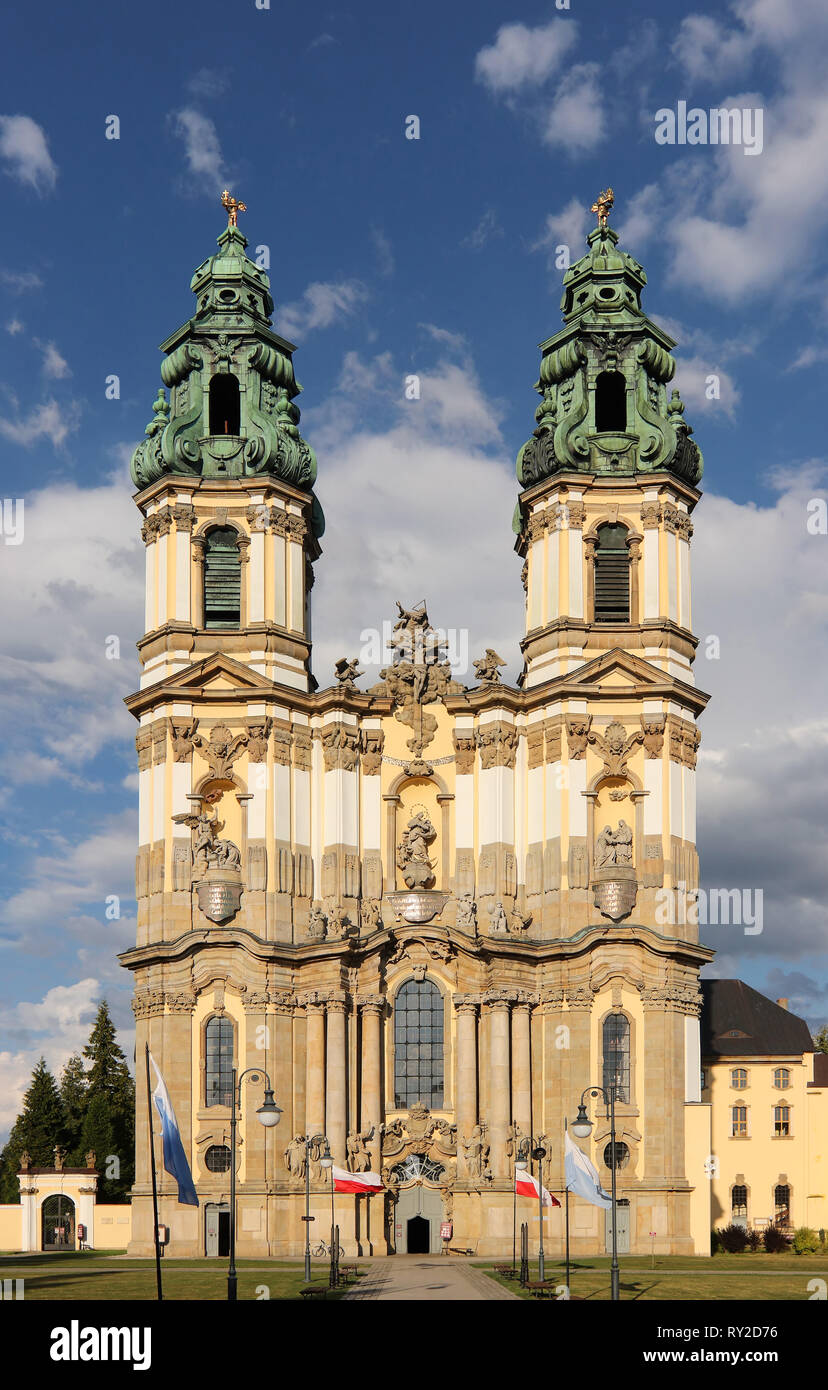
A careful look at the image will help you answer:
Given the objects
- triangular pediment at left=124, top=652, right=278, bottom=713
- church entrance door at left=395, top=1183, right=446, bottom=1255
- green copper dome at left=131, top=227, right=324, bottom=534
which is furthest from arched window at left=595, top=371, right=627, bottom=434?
church entrance door at left=395, top=1183, right=446, bottom=1255

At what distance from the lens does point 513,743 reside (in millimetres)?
68688

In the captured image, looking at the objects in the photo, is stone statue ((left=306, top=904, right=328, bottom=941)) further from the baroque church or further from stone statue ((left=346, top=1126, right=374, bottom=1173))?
stone statue ((left=346, top=1126, right=374, bottom=1173))

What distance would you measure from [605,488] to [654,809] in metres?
13.3

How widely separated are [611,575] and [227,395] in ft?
59.3

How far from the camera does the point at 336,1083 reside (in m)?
64.1

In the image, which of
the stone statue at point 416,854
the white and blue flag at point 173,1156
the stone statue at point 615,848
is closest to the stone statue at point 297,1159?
the stone statue at point 416,854

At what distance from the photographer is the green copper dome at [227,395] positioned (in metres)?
71.7

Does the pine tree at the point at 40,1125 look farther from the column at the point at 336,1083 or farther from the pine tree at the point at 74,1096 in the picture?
the column at the point at 336,1083

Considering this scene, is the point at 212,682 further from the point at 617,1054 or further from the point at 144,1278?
the point at 144,1278

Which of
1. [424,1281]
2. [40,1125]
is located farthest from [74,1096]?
[424,1281]

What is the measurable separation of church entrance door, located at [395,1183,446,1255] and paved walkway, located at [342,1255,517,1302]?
2351 mm

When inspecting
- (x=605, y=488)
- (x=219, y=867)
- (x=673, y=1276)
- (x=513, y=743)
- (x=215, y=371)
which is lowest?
(x=673, y=1276)
